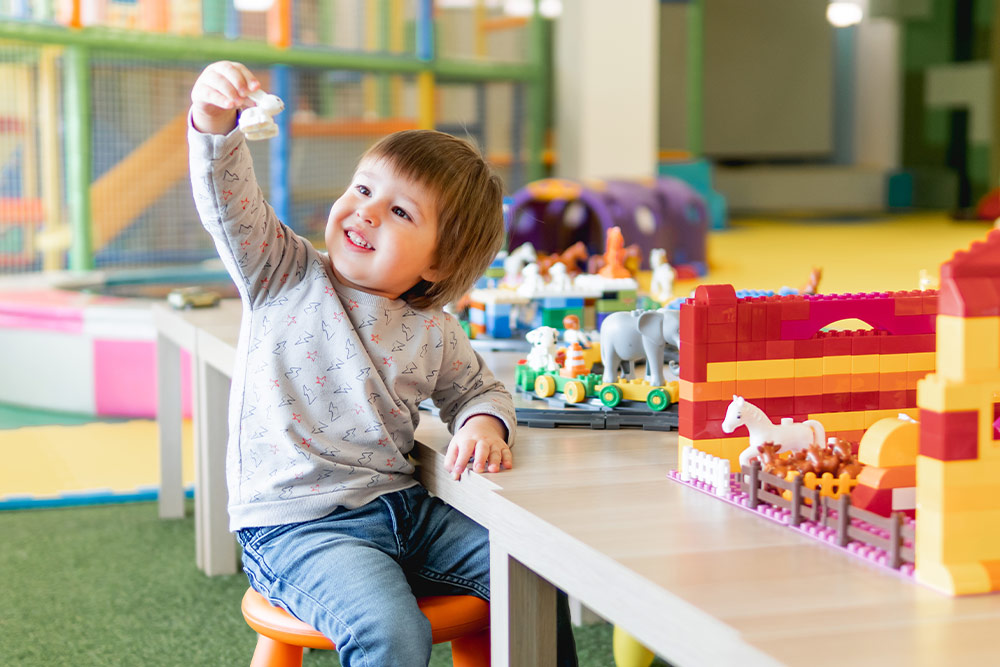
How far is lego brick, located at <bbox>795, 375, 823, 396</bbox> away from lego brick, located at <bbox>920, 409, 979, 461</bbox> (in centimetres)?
24

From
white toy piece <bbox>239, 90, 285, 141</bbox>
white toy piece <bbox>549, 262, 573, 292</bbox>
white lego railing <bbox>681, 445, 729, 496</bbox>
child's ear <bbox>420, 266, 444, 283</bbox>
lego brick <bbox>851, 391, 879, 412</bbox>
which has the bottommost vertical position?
white lego railing <bbox>681, 445, 729, 496</bbox>

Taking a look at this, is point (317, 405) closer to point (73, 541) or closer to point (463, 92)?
point (73, 541)

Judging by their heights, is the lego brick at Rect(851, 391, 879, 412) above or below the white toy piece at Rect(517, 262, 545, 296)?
below

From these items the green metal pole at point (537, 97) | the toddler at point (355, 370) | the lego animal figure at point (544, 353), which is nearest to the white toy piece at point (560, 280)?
the lego animal figure at point (544, 353)

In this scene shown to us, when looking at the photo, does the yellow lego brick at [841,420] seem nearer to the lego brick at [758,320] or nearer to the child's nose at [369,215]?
the lego brick at [758,320]

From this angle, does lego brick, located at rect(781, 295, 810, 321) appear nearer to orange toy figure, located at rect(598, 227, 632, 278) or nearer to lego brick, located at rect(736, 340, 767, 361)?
lego brick, located at rect(736, 340, 767, 361)

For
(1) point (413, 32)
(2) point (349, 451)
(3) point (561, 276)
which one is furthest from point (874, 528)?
(1) point (413, 32)

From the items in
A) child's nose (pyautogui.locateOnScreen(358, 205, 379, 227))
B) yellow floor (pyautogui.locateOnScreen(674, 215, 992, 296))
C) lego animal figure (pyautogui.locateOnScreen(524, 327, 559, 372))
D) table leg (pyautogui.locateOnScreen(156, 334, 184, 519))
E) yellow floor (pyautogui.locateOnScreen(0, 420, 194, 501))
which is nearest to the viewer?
child's nose (pyautogui.locateOnScreen(358, 205, 379, 227))

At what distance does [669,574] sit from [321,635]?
0.36 m

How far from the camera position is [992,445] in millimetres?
547

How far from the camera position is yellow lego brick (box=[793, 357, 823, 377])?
784 mm

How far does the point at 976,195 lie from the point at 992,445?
8291 millimetres

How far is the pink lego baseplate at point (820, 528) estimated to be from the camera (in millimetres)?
592

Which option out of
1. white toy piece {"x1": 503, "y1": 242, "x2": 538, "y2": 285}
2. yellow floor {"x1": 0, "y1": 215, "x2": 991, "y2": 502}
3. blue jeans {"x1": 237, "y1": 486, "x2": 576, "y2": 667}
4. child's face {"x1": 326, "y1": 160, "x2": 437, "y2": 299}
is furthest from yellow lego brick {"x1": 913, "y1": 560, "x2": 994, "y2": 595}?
yellow floor {"x1": 0, "y1": 215, "x2": 991, "y2": 502}
